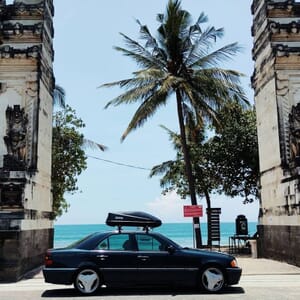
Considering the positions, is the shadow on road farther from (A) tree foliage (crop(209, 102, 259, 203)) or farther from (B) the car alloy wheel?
(A) tree foliage (crop(209, 102, 259, 203))

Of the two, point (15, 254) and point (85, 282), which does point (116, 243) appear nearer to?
point (85, 282)

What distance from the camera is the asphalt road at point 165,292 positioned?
365 inches

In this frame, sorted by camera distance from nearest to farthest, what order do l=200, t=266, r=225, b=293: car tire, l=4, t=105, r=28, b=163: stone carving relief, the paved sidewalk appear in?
l=200, t=266, r=225, b=293: car tire
the paved sidewalk
l=4, t=105, r=28, b=163: stone carving relief

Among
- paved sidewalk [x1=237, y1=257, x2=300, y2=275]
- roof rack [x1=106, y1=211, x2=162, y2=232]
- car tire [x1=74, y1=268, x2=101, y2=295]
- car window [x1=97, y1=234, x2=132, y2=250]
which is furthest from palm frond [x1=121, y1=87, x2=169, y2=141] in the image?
car tire [x1=74, y1=268, x2=101, y2=295]

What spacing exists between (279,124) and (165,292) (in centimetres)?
870

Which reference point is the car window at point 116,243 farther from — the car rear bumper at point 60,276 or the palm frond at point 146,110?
the palm frond at point 146,110

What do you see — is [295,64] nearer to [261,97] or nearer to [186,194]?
[261,97]

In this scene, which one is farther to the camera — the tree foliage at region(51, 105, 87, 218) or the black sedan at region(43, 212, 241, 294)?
the tree foliage at region(51, 105, 87, 218)

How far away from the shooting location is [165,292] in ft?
32.3

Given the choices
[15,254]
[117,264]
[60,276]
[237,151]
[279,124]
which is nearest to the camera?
[60,276]

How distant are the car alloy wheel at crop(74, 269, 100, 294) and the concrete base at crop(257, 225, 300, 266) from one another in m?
7.45

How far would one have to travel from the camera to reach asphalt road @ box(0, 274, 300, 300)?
927 centimetres

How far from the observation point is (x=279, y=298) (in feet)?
29.7

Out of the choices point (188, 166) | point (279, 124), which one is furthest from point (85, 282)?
point (188, 166)
